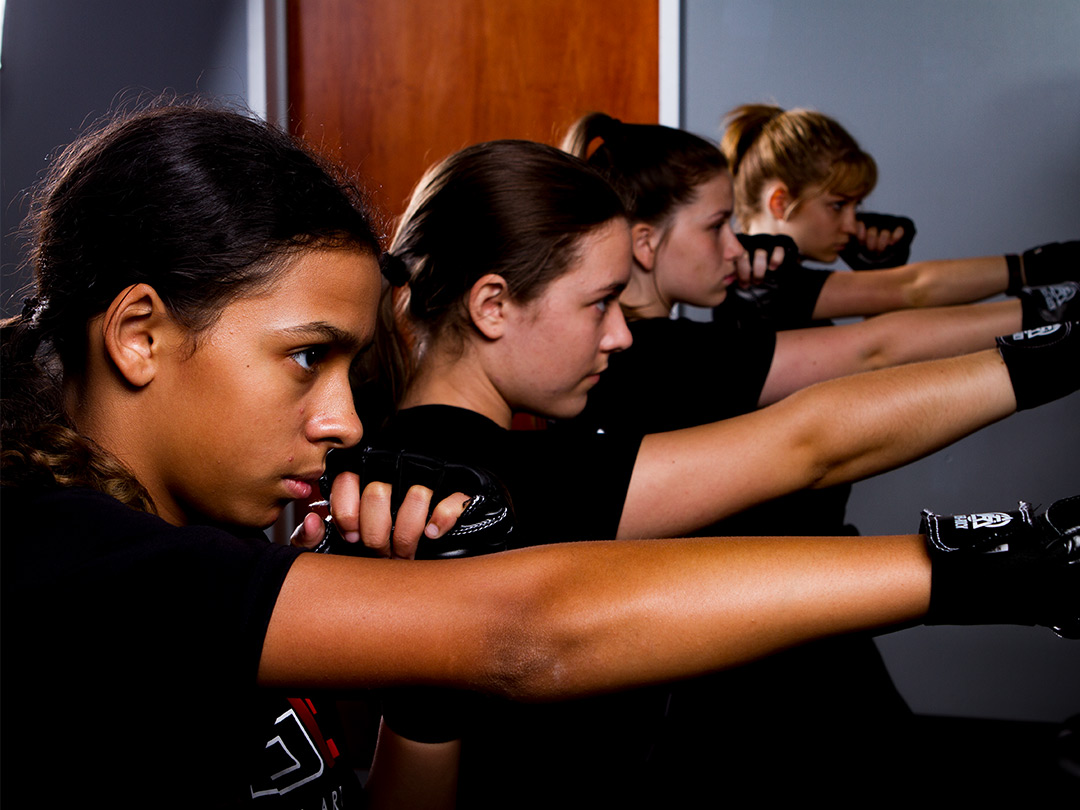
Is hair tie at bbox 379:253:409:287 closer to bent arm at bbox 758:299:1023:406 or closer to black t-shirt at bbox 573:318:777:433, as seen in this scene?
black t-shirt at bbox 573:318:777:433

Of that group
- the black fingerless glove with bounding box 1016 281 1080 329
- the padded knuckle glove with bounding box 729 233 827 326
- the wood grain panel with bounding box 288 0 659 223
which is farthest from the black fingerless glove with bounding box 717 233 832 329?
the wood grain panel with bounding box 288 0 659 223

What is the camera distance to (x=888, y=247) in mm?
1563

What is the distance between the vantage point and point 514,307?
36.0 inches

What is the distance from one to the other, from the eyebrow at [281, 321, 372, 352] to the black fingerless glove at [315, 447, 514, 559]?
0.31ft

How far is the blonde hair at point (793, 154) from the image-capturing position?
5.14 ft

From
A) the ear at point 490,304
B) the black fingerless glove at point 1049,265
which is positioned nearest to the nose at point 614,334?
the ear at point 490,304

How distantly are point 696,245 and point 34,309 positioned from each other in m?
1.00

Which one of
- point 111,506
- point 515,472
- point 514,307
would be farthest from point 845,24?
point 111,506

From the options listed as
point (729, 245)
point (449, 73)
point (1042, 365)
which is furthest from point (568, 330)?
point (449, 73)

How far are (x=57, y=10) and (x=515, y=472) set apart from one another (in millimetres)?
942

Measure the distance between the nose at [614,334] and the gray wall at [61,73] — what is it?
0.65m

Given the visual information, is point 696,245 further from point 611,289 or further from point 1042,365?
point 1042,365

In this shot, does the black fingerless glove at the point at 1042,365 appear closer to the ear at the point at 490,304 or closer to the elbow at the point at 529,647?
the ear at the point at 490,304

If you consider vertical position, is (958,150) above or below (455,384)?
above
